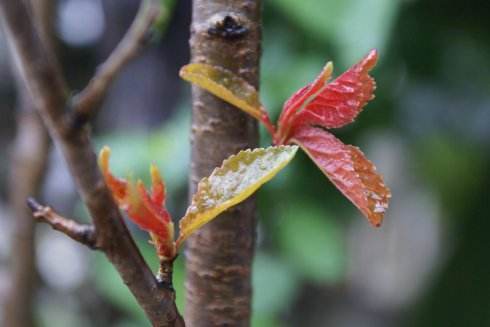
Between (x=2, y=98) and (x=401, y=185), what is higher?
(x=2, y=98)

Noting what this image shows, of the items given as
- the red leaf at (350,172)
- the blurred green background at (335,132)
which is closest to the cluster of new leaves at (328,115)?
the red leaf at (350,172)

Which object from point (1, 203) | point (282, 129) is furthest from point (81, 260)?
point (282, 129)

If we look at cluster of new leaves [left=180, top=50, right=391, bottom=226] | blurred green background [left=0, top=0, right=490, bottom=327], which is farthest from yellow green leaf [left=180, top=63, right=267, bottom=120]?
blurred green background [left=0, top=0, right=490, bottom=327]

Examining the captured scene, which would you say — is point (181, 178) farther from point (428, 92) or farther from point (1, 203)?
point (1, 203)

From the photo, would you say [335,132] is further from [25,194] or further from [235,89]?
[235,89]

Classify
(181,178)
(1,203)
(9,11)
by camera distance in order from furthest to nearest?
(1,203) < (181,178) < (9,11)

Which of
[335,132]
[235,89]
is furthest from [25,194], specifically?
[235,89]

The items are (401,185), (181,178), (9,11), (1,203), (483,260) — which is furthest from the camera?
(1,203)
